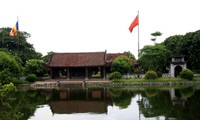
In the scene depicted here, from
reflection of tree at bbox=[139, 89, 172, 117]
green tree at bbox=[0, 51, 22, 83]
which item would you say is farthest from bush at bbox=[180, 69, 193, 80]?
green tree at bbox=[0, 51, 22, 83]

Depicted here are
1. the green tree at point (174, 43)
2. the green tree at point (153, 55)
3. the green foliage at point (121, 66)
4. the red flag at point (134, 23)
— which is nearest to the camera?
the red flag at point (134, 23)

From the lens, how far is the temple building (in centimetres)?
5656

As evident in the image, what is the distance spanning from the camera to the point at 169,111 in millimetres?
22875

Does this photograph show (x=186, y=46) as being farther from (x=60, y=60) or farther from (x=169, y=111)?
(x=169, y=111)

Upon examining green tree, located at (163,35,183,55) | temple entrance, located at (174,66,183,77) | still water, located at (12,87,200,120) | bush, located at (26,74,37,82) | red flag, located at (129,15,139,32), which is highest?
red flag, located at (129,15,139,32)

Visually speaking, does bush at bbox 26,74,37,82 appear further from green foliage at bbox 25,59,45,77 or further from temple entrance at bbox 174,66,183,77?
temple entrance at bbox 174,66,183,77

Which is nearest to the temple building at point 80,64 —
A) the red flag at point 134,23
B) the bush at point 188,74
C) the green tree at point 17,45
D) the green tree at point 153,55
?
the green tree at point 153,55

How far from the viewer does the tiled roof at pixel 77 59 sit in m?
56.9

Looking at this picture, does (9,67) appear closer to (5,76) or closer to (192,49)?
(5,76)

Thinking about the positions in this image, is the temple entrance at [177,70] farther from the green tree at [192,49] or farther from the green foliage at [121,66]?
the green foliage at [121,66]

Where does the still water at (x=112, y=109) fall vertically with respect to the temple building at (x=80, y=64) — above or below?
below

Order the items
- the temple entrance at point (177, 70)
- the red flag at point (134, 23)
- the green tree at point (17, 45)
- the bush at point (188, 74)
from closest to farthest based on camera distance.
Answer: the bush at point (188, 74), the red flag at point (134, 23), the temple entrance at point (177, 70), the green tree at point (17, 45)

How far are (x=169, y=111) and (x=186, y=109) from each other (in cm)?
135

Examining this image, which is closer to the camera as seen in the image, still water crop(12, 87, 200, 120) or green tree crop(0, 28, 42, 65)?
still water crop(12, 87, 200, 120)
